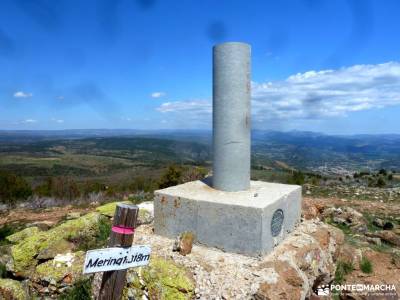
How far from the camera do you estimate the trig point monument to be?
6.04 metres

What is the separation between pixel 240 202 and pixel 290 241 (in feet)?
4.43

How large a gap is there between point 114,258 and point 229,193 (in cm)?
390

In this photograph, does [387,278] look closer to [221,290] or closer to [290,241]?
[290,241]

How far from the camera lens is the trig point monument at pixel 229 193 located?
6043mm

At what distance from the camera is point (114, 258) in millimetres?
3102

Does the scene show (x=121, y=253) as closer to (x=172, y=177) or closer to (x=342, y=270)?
(x=342, y=270)

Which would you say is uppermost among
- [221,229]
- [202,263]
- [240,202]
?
[240,202]

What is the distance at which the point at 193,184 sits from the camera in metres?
7.63

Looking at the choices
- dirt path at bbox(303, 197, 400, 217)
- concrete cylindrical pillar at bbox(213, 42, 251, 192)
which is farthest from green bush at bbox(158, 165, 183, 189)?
concrete cylindrical pillar at bbox(213, 42, 251, 192)

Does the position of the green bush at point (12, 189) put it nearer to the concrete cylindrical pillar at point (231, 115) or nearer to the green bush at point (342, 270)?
the concrete cylindrical pillar at point (231, 115)

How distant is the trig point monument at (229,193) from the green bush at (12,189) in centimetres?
1424

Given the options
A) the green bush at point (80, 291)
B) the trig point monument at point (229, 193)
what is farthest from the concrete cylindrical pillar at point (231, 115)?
the green bush at point (80, 291)

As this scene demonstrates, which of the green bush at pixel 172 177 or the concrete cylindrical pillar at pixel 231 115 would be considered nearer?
the concrete cylindrical pillar at pixel 231 115

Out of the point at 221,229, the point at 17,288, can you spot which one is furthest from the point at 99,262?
the point at 17,288
